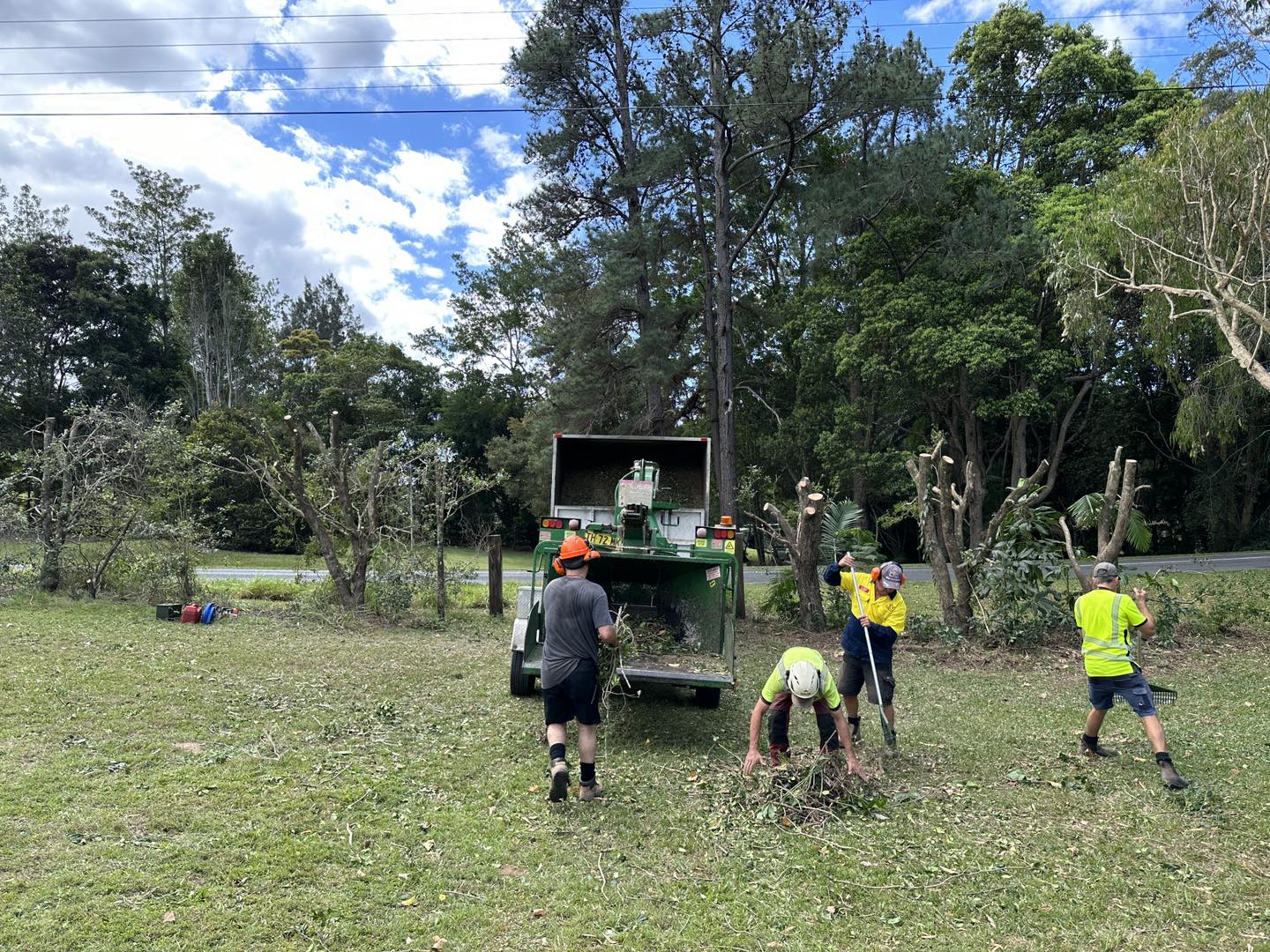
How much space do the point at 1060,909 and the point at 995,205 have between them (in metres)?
23.1

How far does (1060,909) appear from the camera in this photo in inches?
157

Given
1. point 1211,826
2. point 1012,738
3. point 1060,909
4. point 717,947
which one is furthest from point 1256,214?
point 717,947

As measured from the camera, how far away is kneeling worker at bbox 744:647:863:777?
203 inches

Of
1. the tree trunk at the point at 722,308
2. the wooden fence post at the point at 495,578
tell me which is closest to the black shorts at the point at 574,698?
the wooden fence post at the point at 495,578

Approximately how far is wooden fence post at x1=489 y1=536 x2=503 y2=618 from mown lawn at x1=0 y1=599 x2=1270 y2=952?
5977 millimetres

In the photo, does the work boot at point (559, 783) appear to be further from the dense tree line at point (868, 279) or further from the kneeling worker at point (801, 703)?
the dense tree line at point (868, 279)

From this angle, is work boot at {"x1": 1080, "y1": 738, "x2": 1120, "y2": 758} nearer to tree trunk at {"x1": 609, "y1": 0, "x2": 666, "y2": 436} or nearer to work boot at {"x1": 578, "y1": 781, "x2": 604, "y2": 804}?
work boot at {"x1": 578, "y1": 781, "x2": 604, "y2": 804}

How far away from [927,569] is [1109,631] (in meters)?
19.7

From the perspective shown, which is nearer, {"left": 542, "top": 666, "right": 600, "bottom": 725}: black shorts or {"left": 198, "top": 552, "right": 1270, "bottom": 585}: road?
{"left": 542, "top": 666, "right": 600, "bottom": 725}: black shorts

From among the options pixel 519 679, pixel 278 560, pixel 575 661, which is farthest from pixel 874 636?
pixel 278 560

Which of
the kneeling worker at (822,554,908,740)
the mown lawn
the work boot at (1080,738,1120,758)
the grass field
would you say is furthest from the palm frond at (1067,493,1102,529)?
the grass field

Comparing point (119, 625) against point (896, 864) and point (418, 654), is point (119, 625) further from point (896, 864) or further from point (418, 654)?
point (896, 864)

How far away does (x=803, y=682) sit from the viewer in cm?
513

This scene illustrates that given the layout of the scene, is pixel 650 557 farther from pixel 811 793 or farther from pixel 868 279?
pixel 868 279
